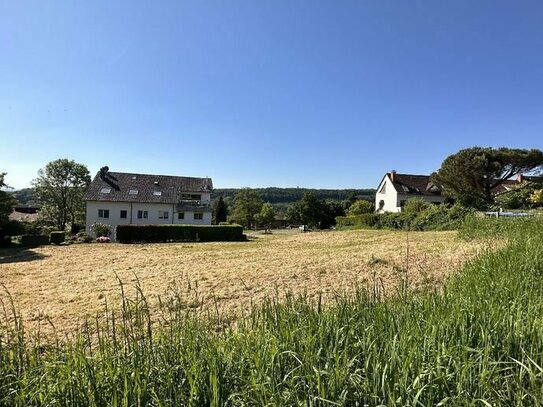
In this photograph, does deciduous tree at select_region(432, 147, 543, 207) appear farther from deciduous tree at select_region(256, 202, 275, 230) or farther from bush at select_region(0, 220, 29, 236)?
bush at select_region(0, 220, 29, 236)

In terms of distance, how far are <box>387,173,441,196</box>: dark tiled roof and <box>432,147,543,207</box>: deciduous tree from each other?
1256 centimetres

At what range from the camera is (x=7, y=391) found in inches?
84.0

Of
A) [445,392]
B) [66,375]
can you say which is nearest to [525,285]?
[445,392]

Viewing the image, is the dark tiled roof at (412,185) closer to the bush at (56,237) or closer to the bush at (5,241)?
the bush at (56,237)

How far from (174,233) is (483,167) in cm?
2605

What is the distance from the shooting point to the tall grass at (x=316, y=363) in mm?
1906

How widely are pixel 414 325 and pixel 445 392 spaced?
2.12ft

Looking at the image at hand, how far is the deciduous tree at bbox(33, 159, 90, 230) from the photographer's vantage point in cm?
4481

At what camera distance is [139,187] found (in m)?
37.9

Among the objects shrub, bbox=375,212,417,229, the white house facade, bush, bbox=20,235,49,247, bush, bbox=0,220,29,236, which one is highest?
the white house facade

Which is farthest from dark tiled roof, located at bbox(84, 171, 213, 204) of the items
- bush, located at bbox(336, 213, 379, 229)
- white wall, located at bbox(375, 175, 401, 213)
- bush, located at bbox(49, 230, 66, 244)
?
white wall, located at bbox(375, 175, 401, 213)

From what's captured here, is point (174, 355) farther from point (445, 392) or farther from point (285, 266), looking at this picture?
point (285, 266)

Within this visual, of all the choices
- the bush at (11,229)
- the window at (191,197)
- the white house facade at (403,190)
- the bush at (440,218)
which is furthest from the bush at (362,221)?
the bush at (11,229)

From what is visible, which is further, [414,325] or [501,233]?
[501,233]
